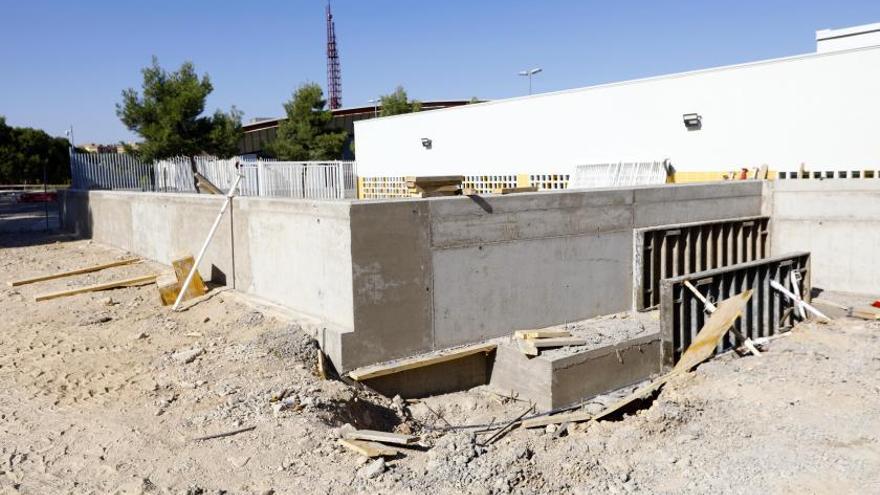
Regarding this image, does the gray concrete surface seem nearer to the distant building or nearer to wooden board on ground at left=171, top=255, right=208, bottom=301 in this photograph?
wooden board on ground at left=171, top=255, right=208, bottom=301

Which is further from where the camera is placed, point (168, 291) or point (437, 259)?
point (168, 291)

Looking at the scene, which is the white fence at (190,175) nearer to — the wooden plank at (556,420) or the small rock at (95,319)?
the small rock at (95,319)

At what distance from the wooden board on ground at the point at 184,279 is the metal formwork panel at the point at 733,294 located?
7035mm

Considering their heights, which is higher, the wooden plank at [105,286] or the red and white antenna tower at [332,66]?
the red and white antenna tower at [332,66]

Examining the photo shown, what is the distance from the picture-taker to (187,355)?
860 cm

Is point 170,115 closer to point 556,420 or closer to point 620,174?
point 620,174

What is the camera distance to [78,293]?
488 inches

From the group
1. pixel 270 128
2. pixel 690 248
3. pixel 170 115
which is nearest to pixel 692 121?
pixel 690 248

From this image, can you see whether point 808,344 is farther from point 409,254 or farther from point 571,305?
point 409,254

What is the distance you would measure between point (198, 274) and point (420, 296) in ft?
14.0

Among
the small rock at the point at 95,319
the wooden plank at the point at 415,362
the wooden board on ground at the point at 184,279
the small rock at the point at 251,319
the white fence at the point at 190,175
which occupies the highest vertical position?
the white fence at the point at 190,175

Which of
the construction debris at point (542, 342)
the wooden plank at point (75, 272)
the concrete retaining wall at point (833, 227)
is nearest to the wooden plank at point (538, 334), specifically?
the construction debris at point (542, 342)

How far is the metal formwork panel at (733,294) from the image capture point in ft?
31.2

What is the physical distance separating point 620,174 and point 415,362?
32.2ft
